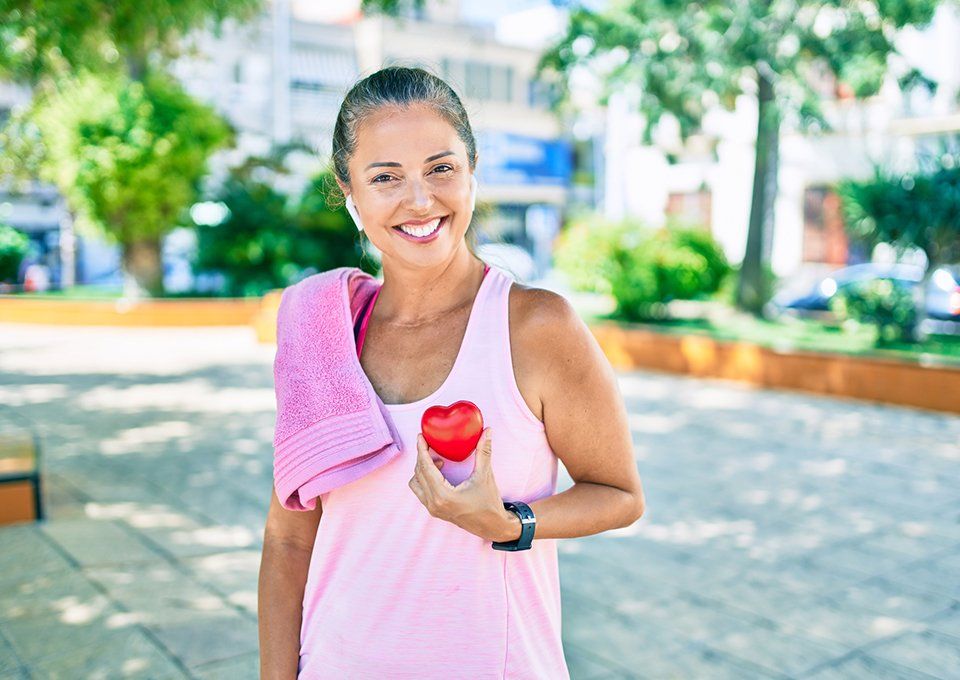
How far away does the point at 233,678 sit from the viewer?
370cm

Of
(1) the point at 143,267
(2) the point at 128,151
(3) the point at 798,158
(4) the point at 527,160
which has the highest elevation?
(4) the point at 527,160

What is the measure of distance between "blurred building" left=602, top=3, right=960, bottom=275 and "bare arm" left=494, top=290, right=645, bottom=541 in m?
15.7

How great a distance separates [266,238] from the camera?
59.1 ft

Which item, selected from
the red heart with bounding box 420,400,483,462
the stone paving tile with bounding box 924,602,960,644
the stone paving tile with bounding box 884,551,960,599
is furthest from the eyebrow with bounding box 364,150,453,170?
the stone paving tile with bounding box 884,551,960,599

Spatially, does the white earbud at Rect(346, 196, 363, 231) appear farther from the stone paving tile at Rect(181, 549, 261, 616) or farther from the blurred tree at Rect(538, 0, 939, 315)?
the blurred tree at Rect(538, 0, 939, 315)

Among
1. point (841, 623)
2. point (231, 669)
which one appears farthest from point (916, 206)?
point (231, 669)

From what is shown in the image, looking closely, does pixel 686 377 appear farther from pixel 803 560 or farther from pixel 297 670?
pixel 297 670

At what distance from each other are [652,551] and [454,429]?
4176 millimetres

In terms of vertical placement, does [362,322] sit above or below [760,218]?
below

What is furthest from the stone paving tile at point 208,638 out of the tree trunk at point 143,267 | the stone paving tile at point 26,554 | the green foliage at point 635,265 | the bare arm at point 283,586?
the tree trunk at point 143,267

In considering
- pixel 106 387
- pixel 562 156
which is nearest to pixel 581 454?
pixel 106 387

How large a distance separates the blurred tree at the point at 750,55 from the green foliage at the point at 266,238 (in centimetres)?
540

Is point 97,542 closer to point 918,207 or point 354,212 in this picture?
point 354,212

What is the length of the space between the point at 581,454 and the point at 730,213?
2460 centimetres
